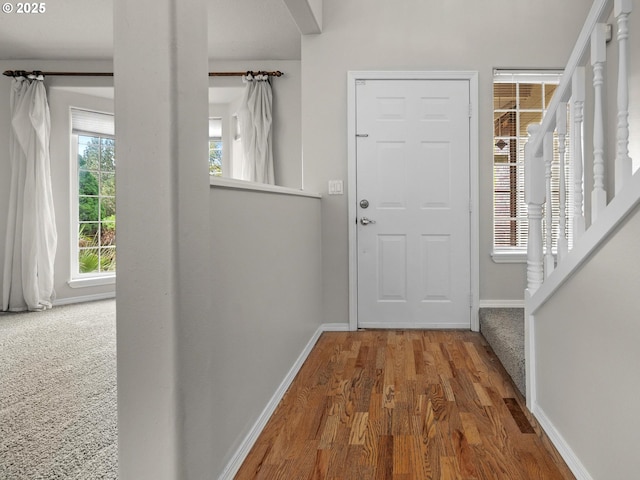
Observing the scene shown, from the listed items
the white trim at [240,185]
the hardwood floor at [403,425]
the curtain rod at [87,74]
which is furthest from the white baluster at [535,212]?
the curtain rod at [87,74]

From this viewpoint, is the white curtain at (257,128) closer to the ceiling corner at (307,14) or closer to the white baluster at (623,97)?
the ceiling corner at (307,14)

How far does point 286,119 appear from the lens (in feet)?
15.1

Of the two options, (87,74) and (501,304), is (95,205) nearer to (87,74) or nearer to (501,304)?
(87,74)

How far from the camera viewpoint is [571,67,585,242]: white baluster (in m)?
1.60

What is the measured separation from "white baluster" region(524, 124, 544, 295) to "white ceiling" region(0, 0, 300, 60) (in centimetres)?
249

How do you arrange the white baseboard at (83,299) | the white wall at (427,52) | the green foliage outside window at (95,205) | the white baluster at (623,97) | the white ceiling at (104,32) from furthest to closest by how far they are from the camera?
the green foliage outside window at (95,205), the white baseboard at (83,299), the white ceiling at (104,32), the white wall at (427,52), the white baluster at (623,97)

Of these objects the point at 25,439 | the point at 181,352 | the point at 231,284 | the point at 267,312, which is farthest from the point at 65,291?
the point at 181,352

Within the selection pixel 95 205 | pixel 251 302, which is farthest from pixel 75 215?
pixel 251 302

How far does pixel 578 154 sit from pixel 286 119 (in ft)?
11.1

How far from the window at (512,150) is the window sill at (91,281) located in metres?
4.25

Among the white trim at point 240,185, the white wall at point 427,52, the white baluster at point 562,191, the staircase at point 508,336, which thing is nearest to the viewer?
the white trim at point 240,185

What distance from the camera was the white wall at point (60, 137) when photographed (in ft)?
15.0

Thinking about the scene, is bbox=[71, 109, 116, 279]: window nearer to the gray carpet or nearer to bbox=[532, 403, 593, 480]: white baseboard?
the gray carpet

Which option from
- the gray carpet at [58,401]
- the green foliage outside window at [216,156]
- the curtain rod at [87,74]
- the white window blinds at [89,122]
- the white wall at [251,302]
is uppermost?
the curtain rod at [87,74]
